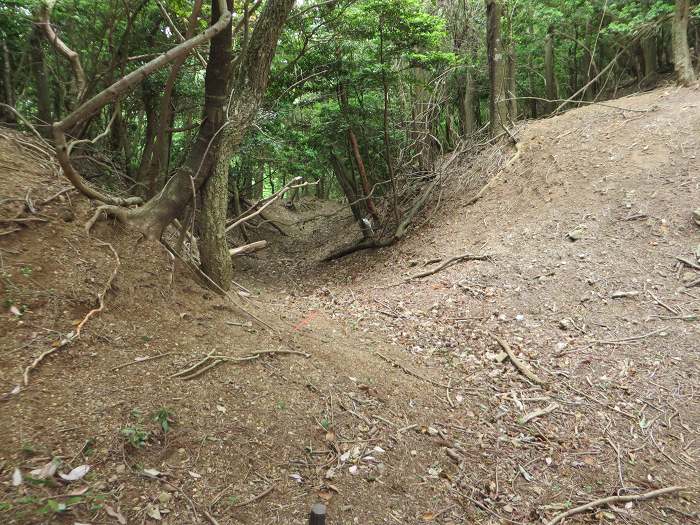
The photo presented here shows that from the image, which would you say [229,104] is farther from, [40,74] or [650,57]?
[650,57]

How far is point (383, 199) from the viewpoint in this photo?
10883 millimetres

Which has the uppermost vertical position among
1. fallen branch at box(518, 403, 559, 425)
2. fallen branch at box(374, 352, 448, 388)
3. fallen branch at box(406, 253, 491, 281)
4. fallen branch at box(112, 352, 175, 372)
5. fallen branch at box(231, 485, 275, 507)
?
fallen branch at box(112, 352, 175, 372)

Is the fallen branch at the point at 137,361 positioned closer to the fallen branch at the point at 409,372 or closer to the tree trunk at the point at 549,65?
the fallen branch at the point at 409,372

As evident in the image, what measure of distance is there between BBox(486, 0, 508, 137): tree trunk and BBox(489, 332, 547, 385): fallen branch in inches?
257

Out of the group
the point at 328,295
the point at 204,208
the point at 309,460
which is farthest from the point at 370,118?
the point at 309,460

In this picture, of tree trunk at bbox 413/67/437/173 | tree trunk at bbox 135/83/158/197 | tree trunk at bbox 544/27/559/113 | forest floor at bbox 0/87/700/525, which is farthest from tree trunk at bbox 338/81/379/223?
tree trunk at bbox 544/27/559/113

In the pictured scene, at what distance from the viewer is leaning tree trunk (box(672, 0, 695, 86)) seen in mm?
8562

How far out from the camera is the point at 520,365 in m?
4.62

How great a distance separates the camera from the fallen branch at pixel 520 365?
4395 millimetres

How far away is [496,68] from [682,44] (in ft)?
11.7

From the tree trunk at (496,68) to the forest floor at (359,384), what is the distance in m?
4.09

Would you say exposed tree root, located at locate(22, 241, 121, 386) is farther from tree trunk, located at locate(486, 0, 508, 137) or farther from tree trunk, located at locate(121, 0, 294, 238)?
A: tree trunk, located at locate(486, 0, 508, 137)

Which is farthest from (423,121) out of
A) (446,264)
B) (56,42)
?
(56,42)

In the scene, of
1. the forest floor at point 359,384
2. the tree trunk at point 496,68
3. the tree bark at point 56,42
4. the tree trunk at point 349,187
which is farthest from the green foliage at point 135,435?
the tree trunk at point 496,68
